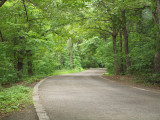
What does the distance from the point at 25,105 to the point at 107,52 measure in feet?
52.5

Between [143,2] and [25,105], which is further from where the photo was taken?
[143,2]

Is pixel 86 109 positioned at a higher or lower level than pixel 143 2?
lower

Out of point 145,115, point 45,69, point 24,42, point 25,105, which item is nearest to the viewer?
point 145,115

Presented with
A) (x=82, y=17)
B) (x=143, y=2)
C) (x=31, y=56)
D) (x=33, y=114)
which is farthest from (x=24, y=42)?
(x=33, y=114)

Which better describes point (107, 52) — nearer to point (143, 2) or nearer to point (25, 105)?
point (143, 2)

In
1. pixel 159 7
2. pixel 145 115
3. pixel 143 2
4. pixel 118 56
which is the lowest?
pixel 145 115

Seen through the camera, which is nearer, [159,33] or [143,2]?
[159,33]

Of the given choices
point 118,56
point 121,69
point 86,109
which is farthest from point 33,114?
point 121,69

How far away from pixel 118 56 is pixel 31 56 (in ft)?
31.8

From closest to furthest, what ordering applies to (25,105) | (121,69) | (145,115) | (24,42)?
(145,115) < (25,105) < (24,42) < (121,69)

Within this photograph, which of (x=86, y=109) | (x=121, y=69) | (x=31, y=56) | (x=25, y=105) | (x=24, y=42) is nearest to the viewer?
(x=86, y=109)

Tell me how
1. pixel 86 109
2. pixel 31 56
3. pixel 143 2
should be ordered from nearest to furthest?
pixel 86 109 → pixel 143 2 → pixel 31 56

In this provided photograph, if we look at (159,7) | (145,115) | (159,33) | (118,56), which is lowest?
(145,115)

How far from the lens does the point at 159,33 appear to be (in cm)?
1111
